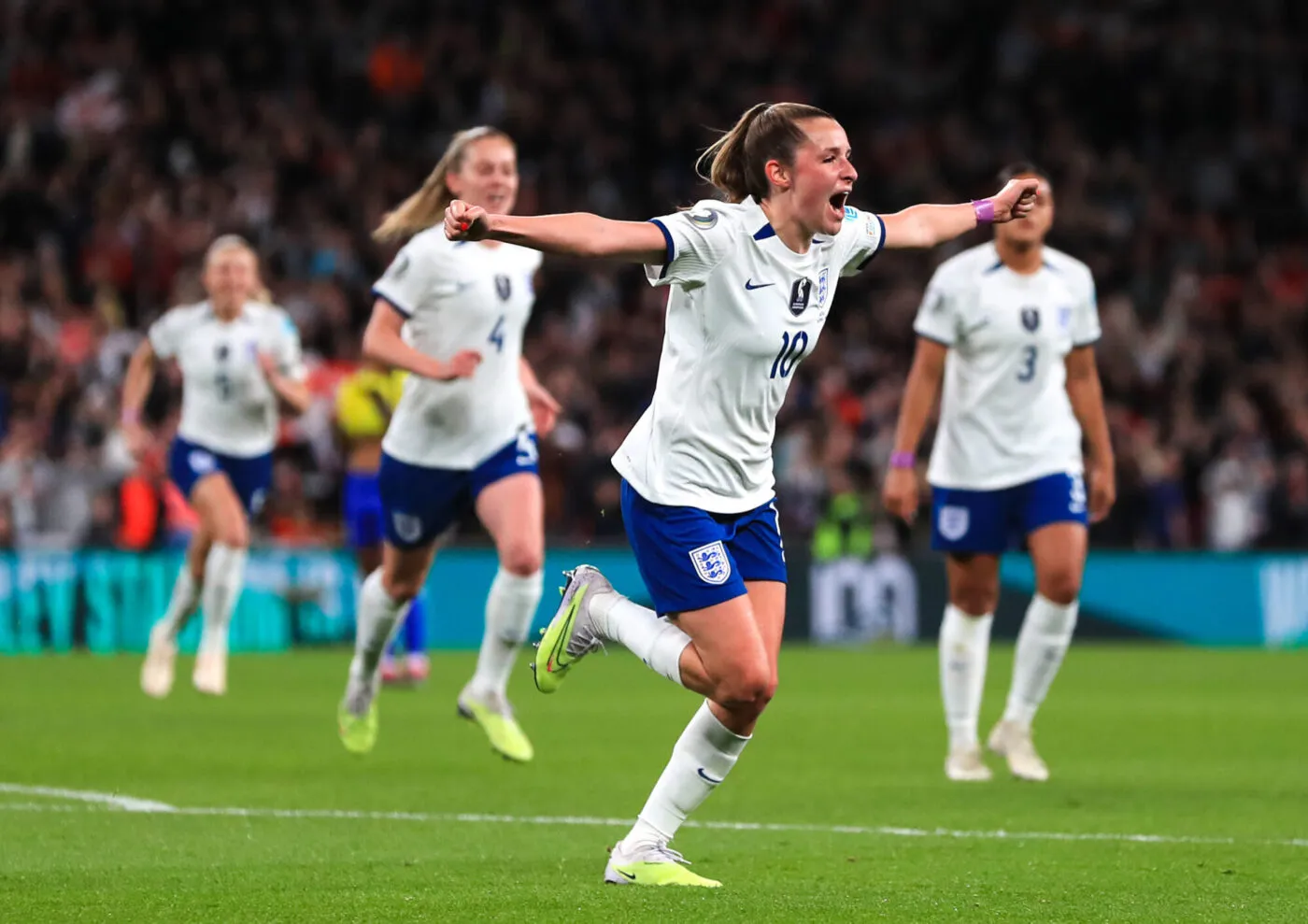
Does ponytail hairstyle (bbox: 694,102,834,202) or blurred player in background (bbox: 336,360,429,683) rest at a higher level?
ponytail hairstyle (bbox: 694,102,834,202)

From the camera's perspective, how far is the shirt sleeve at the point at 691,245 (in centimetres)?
627

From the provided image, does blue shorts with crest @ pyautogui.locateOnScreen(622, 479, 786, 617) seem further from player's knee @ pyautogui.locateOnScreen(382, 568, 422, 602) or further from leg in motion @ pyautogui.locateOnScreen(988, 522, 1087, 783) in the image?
player's knee @ pyautogui.locateOnScreen(382, 568, 422, 602)

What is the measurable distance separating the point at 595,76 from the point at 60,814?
20912mm

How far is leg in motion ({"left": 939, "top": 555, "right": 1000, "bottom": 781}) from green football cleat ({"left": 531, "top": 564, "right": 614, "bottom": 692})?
3.22 m

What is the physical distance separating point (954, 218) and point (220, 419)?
27.7ft

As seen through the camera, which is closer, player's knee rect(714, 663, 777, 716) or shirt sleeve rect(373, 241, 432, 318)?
player's knee rect(714, 663, 777, 716)

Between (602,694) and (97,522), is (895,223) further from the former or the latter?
(97,522)

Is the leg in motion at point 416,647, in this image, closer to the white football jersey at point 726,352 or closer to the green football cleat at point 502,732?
the green football cleat at point 502,732

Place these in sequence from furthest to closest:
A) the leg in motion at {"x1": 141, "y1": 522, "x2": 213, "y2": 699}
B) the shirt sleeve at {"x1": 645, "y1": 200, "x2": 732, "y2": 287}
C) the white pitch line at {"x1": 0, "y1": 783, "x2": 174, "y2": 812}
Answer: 1. the leg in motion at {"x1": 141, "y1": 522, "x2": 213, "y2": 699}
2. the white pitch line at {"x1": 0, "y1": 783, "x2": 174, "y2": 812}
3. the shirt sleeve at {"x1": 645, "y1": 200, "x2": 732, "y2": 287}

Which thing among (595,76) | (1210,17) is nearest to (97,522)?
(595,76)

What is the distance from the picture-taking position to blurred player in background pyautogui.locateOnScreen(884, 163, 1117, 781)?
32.4 ft

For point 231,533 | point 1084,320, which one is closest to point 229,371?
point 231,533

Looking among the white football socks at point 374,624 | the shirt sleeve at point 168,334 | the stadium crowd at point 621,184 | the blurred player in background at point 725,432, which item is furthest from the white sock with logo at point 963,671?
the stadium crowd at point 621,184

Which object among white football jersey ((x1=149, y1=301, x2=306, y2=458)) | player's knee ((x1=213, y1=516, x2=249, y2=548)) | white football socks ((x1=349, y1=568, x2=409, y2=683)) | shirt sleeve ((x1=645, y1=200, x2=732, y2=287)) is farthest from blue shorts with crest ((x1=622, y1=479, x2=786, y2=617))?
white football jersey ((x1=149, y1=301, x2=306, y2=458))
